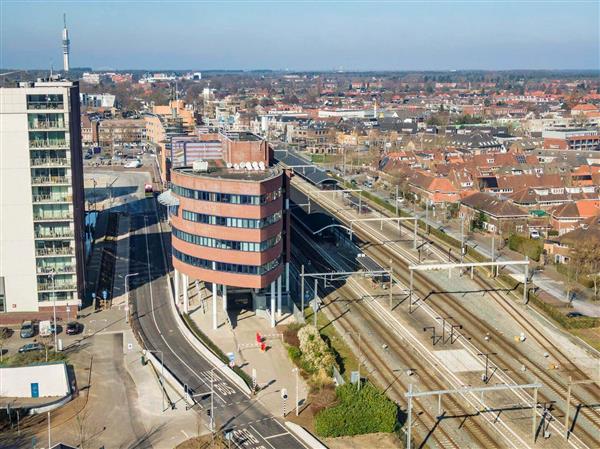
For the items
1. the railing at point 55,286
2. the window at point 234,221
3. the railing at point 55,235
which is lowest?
the railing at point 55,286

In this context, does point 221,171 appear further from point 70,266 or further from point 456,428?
point 456,428

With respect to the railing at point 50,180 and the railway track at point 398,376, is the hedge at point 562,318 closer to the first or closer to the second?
the railway track at point 398,376

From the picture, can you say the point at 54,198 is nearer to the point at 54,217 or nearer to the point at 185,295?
the point at 54,217

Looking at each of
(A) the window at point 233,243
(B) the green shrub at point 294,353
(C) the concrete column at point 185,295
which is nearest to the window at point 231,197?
(A) the window at point 233,243

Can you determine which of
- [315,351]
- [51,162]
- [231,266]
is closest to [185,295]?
[231,266]

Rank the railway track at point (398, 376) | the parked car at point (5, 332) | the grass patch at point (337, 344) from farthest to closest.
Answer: the parked car at point (5, 332) < the grass patch at point (337, 344) < the railway track at point (398, 376)

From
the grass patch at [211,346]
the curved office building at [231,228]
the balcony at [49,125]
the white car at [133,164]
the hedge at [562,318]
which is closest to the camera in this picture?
the grass patch at [211,346]

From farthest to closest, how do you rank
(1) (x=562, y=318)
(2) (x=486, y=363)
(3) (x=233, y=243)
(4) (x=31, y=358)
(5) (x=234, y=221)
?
1. (1) (x=562, y=318)
2. (3) (x=233, y=243)
3. (5) (x=234, y=221)
4. (4) (x=31, y=358)
5. (2) (x=486, y=363)
